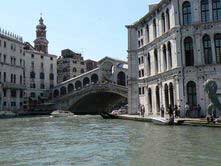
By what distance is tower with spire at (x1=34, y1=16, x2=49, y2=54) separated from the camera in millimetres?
80562

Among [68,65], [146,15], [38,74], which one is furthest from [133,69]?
[68,65]

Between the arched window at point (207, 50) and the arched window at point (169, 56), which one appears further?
the arched window at point (169, 56)

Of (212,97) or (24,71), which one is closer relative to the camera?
(212,97)

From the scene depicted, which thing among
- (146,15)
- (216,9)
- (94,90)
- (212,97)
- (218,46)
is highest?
(146,15)

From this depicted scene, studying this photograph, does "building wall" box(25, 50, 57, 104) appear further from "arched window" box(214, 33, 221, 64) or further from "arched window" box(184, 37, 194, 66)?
"arched window" box(214, 33, 221, 64)

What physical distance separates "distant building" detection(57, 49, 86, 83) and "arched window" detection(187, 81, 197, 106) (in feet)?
173

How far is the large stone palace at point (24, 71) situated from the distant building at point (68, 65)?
3965mm

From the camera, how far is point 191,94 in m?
28.8

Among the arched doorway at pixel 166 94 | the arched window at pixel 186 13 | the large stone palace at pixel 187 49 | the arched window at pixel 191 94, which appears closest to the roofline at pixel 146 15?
the large stone palace at pixel 187 49

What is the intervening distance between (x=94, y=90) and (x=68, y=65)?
78.2 feet

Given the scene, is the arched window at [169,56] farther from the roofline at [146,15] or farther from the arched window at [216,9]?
the arched window at [216,9]

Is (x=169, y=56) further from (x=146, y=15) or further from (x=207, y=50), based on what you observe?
(x=146, y=15)

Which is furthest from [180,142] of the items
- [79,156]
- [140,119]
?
[140,119]

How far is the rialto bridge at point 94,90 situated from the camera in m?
58.2
